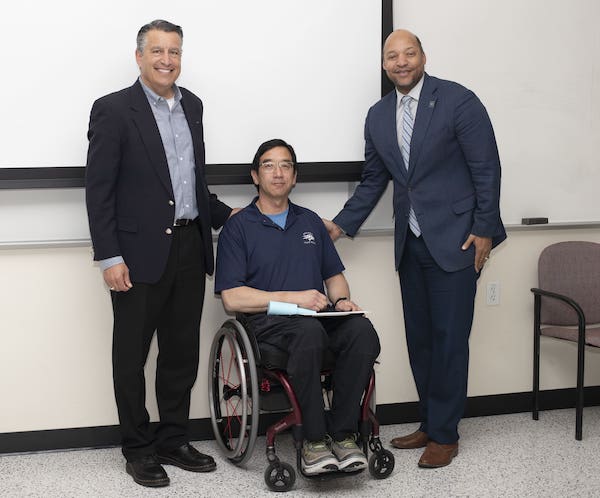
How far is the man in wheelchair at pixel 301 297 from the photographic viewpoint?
107 inches

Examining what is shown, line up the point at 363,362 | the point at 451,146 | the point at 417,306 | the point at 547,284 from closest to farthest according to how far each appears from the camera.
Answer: the point at 363,362 → the point at 451,146 → the point at 417,306 → the point at 547,284

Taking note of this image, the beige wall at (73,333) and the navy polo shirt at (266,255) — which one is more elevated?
the navy polo shirt at (266,255)

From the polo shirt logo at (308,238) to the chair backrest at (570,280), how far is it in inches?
46.8

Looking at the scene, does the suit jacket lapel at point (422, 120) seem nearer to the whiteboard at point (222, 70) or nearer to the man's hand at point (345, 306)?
the whiteboard at point (222, 70)

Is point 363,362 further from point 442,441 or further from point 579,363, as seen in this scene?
point 579,363

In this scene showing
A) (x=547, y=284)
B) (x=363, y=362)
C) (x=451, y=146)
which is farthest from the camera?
(x=547, y=284)

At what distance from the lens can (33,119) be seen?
3053mm

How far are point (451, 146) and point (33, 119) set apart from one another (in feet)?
5.37

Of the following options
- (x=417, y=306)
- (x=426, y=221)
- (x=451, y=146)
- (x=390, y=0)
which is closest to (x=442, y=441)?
(x=417, y=306)

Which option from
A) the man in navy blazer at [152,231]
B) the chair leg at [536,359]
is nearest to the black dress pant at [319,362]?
the man in navy blazer at [152,231]

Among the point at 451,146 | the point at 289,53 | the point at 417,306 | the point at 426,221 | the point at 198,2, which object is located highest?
the point at 198,2

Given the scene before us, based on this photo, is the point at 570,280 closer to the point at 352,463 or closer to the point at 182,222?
the point at 352,463

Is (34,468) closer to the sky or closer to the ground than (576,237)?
closer to the ground

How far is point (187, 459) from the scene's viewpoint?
3045mm
